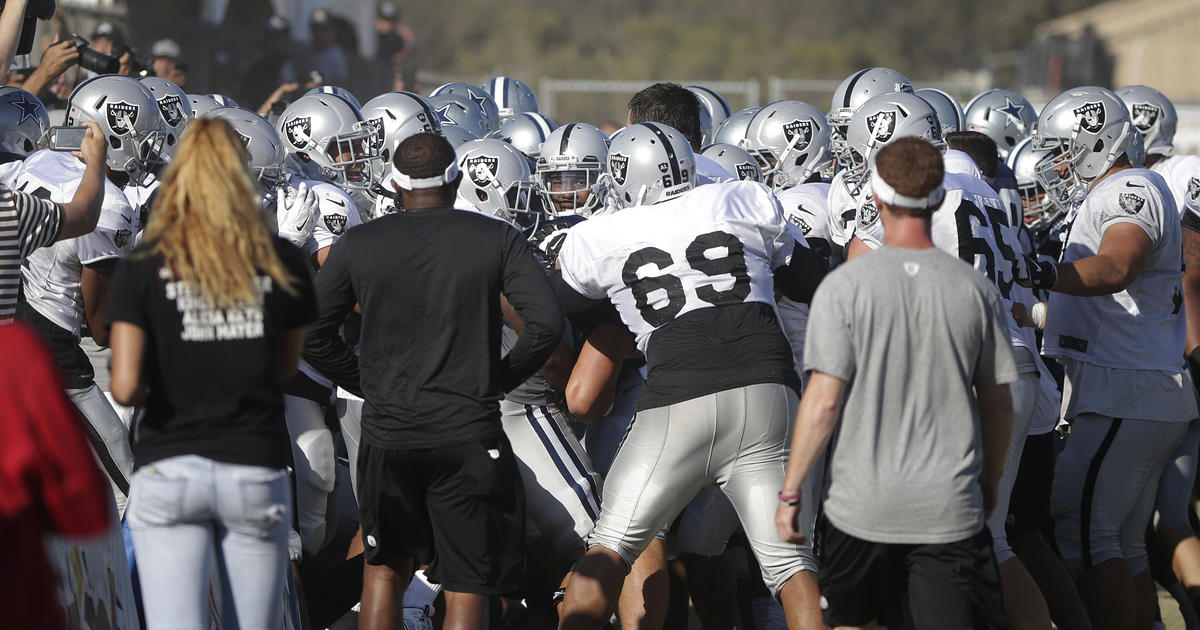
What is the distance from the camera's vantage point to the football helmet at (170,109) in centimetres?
582

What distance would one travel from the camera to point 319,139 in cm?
621

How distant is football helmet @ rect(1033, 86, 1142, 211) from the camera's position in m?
5.47

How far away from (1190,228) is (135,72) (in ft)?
20.2

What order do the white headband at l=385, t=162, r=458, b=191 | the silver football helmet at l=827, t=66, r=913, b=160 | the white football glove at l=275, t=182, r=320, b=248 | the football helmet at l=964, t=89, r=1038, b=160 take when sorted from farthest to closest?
the football helmet at l=964, t=89, r=1038, b=160 → the silver football helmet at l=827, t=66, r=913, b=160 → the white football glove at l=275, t=182, r=320, b=248 → the white headband at l=385, t=162, r=458, b=191

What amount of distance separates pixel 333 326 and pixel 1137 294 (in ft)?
9.63

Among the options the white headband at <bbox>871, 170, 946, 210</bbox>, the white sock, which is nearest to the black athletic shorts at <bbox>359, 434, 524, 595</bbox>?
the white sock

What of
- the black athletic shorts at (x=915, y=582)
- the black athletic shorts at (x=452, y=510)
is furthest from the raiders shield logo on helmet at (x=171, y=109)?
the black athletic shorts at (x=915, y=582)

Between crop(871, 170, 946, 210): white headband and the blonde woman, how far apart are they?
1.59 meters

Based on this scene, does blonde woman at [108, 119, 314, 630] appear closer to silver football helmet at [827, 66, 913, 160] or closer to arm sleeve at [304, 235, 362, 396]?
arm sleeve at [304, 235, 362, 396]

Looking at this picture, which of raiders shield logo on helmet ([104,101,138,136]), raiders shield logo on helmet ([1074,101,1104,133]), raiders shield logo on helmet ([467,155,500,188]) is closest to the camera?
raiders shield logo on helmet ([467,155,500,188])

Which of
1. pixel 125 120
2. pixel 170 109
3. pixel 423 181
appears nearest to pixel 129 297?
pixel 423 181

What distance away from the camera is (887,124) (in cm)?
589

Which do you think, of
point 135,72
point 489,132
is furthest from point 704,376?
point 135,72

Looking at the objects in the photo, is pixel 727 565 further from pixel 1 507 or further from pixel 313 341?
pixel 1 507
